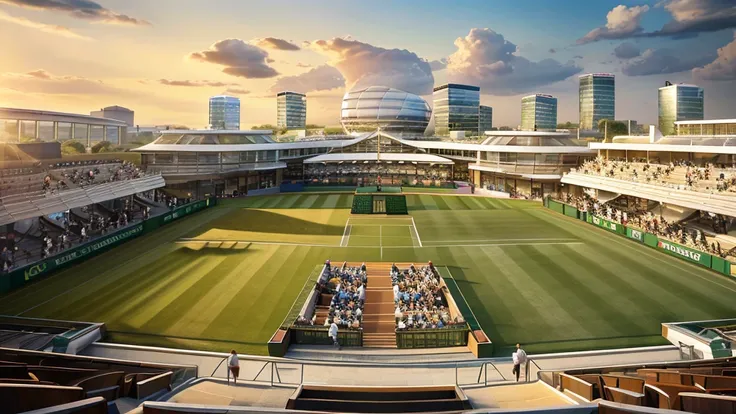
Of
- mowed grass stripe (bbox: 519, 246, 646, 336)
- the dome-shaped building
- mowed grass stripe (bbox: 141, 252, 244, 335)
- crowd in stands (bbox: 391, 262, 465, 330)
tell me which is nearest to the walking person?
crowd in stands (bbox: 391, 262, 465, 330)

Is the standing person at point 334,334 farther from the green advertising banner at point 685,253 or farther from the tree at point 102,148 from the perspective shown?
the tree at point 102,148

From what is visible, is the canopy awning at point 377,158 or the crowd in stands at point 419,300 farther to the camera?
the canopy awning at point 377,158

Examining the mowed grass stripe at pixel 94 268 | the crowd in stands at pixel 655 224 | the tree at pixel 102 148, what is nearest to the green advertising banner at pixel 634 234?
the crowd in stands at pixel 655 224

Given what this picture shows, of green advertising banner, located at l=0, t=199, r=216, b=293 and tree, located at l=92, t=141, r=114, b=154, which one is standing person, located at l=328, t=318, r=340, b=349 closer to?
green advertising banner, located at l=0, t=199, r=216, b=293

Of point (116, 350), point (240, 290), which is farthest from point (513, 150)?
point (116, 350)

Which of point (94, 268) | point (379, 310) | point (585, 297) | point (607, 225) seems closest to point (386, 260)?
point (379, 310)
